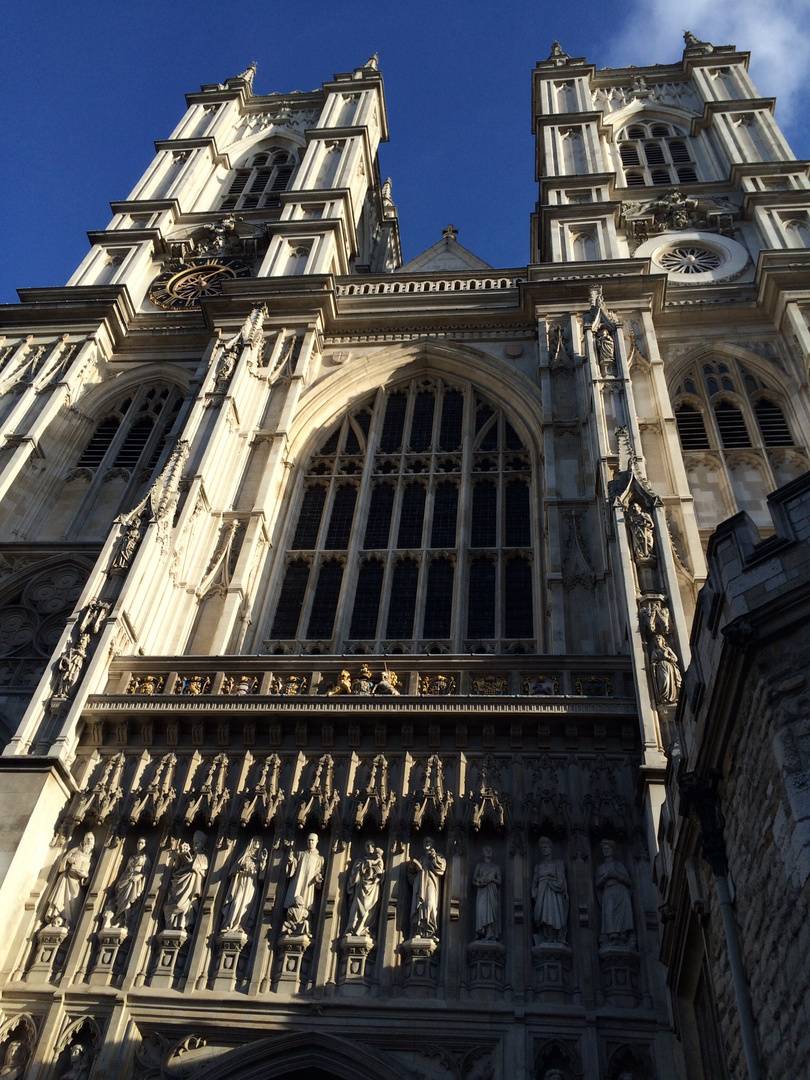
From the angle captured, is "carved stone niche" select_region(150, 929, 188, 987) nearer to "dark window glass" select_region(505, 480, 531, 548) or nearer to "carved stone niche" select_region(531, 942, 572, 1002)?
"carved stone niche" select_region(531, 942, 572, 1002)

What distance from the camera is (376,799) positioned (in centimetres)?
1305

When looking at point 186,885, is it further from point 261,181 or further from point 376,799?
point 261,181

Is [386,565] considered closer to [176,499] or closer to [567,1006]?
[176,499]

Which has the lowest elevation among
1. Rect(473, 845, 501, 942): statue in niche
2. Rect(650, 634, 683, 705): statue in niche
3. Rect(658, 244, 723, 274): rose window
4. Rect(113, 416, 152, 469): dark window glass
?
Rect(473, 845, 501, 942): statue in niche

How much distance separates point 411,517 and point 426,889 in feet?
34.1

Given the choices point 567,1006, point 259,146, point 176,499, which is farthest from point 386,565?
point 259,146

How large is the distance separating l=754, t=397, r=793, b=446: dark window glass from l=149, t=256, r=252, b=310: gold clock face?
1430 cm

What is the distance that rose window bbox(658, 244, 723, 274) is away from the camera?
26.7m

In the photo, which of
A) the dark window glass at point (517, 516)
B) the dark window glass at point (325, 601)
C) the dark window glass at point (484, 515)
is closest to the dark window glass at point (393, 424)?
the dark window glass at point (484, 515)

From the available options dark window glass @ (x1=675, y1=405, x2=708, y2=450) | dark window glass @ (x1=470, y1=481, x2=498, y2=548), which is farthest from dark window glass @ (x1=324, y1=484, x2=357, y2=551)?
dark window glass @ (x1=675, y1=405, x2=708, y2=450)

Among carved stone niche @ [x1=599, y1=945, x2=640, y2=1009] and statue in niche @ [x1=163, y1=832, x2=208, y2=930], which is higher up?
statue in niche @ [x1=163, y1=832, x2=208, y2=930]

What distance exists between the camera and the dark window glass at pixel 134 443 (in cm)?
2352

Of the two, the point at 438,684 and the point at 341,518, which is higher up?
the point at 341,518

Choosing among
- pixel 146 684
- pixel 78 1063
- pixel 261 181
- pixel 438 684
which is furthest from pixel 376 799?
pixel 261 181
